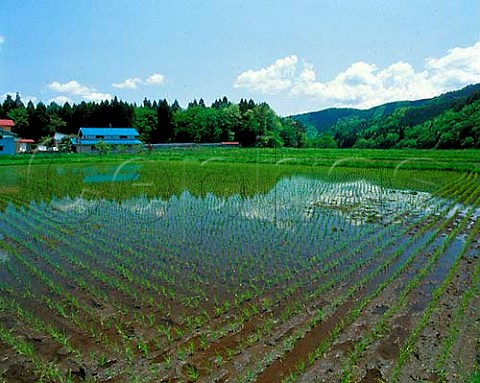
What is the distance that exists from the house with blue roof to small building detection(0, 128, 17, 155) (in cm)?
928

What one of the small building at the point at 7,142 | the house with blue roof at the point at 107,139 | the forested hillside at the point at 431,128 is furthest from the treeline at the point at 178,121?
the small building at the point at 7,142

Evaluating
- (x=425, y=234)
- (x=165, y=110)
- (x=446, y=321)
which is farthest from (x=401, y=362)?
(x=165, y=110)

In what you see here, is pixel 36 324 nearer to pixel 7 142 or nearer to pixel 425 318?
pixel 425 318

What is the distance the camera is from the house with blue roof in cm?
4478

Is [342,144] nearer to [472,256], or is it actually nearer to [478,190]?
[478,190]

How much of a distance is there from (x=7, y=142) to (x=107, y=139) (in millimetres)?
12897

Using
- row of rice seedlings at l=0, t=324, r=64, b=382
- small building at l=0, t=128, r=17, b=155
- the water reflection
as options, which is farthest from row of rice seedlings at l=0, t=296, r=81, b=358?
small building at l=0, t=128, r=17, b=155

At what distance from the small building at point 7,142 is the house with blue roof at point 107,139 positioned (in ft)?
30.4

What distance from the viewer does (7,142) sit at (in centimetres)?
3569

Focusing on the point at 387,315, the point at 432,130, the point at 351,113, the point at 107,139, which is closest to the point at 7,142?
the point at 107,139

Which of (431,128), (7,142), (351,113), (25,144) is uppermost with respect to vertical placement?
(351,113)

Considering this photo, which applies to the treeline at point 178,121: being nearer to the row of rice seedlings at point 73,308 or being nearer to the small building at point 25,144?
the small building at point 25,144

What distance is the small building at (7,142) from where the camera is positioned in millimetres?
35344

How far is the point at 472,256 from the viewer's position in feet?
19.6
